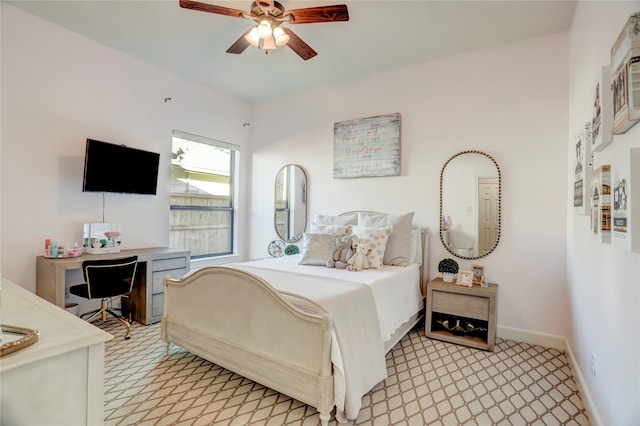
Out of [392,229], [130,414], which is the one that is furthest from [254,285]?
[392,229]

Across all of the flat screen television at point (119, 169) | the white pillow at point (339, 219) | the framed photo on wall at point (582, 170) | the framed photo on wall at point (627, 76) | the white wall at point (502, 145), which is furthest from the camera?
the white pillow at point (339, 219)

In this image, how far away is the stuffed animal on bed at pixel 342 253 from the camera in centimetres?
298

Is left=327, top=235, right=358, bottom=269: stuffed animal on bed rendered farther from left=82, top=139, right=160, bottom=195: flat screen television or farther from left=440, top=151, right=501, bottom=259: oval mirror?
left=82, top=139, right=160, bottom=195: flat screen television

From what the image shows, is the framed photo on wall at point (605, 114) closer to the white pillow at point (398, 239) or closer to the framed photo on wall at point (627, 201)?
the framed photo on wall at point (627, 201)

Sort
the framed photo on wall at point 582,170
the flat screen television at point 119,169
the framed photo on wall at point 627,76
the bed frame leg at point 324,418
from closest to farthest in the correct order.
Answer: the framed photo on wall at point 627,76 → the bed frame leg at point 324,418 → the framed photo on wall at point 582,170 → the flat screen television at point 119,169

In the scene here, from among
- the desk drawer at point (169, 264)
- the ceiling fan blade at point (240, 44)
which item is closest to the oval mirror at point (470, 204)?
the ceiling fan blade at point (240, 44)

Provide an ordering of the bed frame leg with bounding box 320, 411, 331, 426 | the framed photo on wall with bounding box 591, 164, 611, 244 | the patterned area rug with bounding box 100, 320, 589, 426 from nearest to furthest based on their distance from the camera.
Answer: the framed photo on wall with bounding box 591, 164, 611, 244 < the bed frame leg with bounding box 320, 411, 331, 426 < the patterned area rug with bounding box 100, 320, 589, 426

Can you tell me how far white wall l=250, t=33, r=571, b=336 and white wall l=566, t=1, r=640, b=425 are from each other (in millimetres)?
213

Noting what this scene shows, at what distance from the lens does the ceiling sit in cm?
265

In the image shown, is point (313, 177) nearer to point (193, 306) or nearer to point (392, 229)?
point (392, 229)

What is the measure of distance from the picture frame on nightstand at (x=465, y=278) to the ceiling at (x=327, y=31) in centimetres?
229

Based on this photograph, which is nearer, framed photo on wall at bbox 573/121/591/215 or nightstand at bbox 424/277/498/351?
framed photo on wall at bbox 573/121/591/215

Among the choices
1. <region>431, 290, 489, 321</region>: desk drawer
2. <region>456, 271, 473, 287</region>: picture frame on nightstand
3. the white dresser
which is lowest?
<region>431, 290, 489, 321</region>: desk drawer

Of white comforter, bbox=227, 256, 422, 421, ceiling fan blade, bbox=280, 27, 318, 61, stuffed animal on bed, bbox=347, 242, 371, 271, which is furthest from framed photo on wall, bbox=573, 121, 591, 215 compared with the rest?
ceiling fan blade, bbox=280, 27, 318, 61
